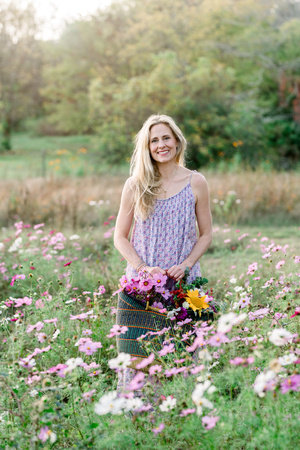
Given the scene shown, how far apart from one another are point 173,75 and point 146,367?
13.6m

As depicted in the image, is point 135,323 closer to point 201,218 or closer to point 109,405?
point 201,218

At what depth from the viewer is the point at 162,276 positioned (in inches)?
103

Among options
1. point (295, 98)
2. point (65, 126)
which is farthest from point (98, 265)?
point (65, 126)

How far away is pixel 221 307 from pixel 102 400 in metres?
0.99

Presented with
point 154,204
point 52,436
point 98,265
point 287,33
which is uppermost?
point 287,33

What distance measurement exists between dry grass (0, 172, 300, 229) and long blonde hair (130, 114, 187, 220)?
373 cm

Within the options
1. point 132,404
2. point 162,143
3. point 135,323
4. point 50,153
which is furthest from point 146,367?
point 50,153

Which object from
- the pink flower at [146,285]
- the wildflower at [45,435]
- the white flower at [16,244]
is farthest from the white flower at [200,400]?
the white flower at [16,244]

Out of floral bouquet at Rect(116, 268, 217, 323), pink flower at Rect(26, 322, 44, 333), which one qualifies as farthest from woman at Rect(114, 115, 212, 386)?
pink flower at Rect(26, 322, 44, 333)

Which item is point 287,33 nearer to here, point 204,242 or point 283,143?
point 283,143

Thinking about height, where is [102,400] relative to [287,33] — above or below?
below

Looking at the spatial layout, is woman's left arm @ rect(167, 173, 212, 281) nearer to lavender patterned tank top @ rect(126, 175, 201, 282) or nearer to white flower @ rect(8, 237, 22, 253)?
lavender patterned tank top @ rect(126, 175, 201, 282)

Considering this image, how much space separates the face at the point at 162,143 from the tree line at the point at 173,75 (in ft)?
31.1

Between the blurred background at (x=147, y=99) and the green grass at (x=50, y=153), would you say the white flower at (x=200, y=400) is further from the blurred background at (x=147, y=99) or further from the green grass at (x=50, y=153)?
the green grass at (x=50, y=153)
